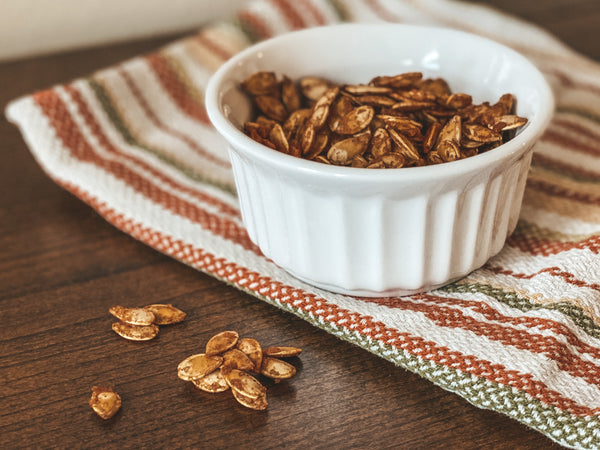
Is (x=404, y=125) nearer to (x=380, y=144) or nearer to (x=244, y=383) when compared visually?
(x=380, y=144)

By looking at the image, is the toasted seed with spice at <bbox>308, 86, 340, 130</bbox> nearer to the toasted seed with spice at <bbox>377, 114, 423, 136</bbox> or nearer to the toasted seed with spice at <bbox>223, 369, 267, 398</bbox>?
the toasted seed with spice at <bbox>377, 114, 423, 136</bbox>

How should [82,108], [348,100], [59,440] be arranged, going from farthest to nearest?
[82,108] → [348,100] → [59,440]

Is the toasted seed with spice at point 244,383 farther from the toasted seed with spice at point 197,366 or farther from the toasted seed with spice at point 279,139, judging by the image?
the toasted seed with spice at point 279,139

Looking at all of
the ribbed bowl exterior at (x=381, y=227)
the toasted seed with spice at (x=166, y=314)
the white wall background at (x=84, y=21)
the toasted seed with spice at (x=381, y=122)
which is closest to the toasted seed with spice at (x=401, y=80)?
the toasted seed with spice at (x=381, y=122)

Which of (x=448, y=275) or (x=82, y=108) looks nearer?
(x=448, y=275)

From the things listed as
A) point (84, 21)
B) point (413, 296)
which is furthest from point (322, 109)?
point (84, 21)

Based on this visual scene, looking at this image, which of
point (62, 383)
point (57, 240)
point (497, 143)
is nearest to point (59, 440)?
point (62, 383)

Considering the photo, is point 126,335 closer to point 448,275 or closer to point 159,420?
point 159,420
